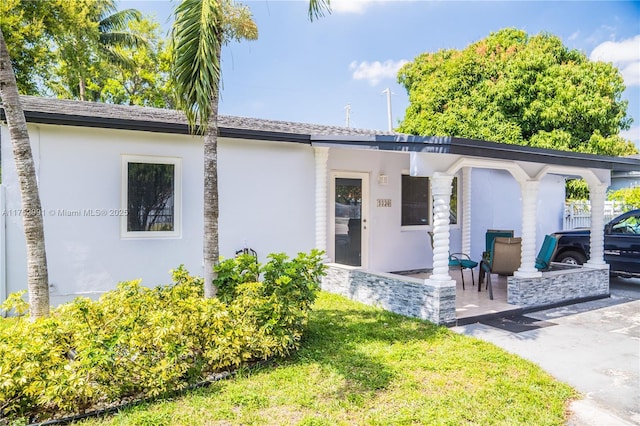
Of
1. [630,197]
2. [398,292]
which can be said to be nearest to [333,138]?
[398,292]

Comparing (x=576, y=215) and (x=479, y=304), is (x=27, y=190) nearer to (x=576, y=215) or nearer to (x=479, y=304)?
(x=479, y=304)

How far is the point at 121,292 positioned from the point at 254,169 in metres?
4.20

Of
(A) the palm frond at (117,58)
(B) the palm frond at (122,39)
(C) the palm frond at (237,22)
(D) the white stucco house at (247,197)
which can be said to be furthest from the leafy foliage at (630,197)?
(A) the palm frond at (117,58)

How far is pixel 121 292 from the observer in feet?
16.7

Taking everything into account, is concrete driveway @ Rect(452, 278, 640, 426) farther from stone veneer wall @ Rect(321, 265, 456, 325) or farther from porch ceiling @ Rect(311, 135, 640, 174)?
porch ceiling @ Rect(311, 135, 640, 174)

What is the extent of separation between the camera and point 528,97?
20188mm

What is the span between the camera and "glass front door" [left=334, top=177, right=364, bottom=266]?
401 inches

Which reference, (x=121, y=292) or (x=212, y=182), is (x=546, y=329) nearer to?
(x=212, y=182)

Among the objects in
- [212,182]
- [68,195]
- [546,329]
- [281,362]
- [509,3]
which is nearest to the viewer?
[281,362]

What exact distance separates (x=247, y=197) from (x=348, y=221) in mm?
2757

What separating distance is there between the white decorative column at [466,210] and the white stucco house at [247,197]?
2.12 metres

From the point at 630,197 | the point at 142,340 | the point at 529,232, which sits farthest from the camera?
the point at 630,197

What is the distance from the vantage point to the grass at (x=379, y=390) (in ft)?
12.3

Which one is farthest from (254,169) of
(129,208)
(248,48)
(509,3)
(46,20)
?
(46,20)
